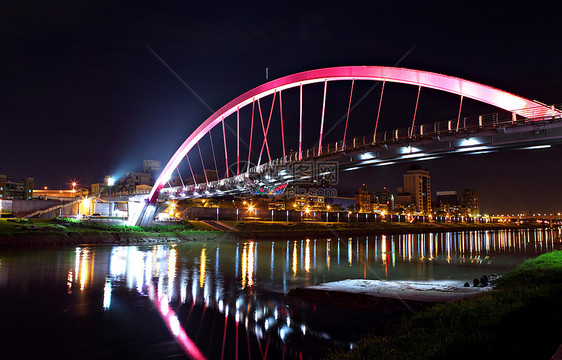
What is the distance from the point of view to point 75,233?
111ft

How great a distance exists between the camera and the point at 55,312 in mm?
10930

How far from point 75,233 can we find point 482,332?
34401 millimetres

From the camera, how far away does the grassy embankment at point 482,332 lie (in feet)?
17.3

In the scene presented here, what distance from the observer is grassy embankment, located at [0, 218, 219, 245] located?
2989 centimetres

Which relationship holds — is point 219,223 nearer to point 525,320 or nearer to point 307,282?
point 307,282

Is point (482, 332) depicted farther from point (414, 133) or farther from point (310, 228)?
point (310, 228)

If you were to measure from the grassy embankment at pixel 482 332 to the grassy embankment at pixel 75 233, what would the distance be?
98.2ft

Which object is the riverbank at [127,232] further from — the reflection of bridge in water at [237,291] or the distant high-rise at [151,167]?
the distant high-rise at [151,167]

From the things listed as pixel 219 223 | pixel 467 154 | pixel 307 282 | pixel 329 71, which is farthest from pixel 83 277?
pixel 219 223

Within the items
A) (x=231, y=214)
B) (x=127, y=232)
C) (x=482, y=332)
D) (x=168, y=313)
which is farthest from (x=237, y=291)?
(x=231, y=214)

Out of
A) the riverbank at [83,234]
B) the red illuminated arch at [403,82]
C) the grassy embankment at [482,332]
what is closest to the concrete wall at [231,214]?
the riverbank at [83,234]

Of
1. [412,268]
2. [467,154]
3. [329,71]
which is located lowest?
[412,268]

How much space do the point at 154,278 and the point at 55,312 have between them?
625 cm

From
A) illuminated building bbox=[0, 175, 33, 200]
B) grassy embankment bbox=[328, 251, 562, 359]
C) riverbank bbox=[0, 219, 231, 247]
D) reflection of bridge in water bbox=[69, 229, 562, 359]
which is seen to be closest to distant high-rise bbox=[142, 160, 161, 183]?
illuminated building bbox=[0, 175, 33, 200]
